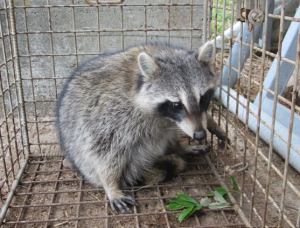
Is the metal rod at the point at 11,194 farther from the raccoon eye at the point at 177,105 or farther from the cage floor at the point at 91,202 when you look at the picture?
the raccoon eye at the point at 177,105

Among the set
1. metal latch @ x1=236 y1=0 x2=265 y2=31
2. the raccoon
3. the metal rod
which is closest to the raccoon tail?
the raccoon

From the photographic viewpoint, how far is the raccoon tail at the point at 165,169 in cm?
266

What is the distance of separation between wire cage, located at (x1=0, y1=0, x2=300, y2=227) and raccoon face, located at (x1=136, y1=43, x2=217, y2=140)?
0.17 metres

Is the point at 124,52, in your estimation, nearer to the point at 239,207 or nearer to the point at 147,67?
the point at 147,67

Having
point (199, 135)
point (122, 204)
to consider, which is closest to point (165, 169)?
point (122, 204)

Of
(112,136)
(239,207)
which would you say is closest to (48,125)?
(112,136)

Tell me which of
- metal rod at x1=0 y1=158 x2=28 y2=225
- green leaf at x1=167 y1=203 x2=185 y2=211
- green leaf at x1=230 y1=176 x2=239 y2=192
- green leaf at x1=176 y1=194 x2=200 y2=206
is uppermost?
green leaf at x1=230 y1=176 x2=239 y2=192

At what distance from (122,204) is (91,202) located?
0.24 metres

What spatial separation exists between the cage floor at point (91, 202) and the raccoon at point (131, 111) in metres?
0.10

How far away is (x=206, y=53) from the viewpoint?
239 cm

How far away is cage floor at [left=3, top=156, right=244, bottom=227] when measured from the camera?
7.32ft

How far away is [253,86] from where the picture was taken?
4395 mm

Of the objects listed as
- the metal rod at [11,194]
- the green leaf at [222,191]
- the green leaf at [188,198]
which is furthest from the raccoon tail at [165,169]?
the metal rod at [11,194]

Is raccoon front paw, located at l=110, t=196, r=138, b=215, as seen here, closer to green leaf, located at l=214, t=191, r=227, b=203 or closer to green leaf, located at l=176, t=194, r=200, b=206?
green leaf, located at l=176, t=194, r=200, b=206
